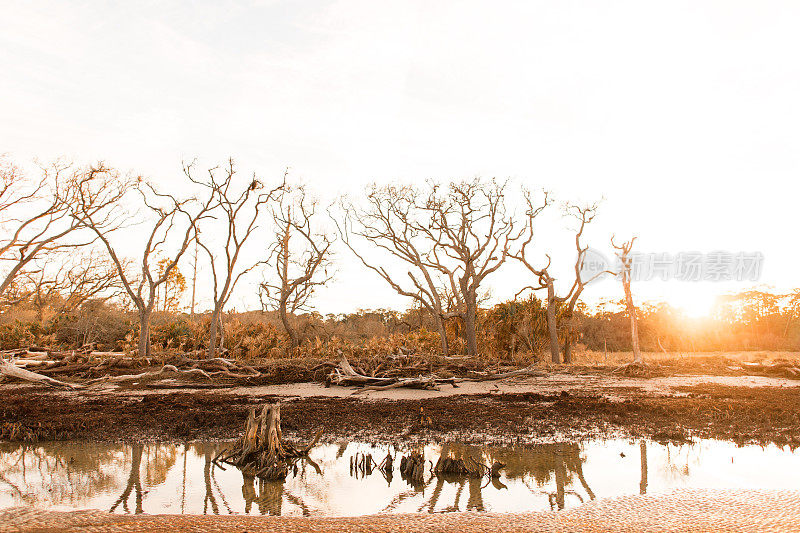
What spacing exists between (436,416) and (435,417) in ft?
0.42

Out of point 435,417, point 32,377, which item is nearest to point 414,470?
point 435,417

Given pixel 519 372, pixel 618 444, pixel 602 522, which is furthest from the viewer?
pixel 519 372

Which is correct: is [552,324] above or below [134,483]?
above

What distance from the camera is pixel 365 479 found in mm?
7137

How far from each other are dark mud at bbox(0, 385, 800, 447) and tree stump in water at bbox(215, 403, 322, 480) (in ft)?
6.09

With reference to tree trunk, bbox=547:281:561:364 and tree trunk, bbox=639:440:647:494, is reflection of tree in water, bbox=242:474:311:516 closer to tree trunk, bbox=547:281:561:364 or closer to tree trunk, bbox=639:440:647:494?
tree trunk, bbox=639:440:647:494

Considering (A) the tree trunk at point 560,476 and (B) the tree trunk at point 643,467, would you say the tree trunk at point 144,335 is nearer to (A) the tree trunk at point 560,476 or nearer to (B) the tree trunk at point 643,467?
(A) the tree trunk at point 560,476

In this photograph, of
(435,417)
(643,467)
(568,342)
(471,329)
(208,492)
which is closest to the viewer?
(208,492)

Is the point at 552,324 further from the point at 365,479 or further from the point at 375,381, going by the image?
the point at 365,479

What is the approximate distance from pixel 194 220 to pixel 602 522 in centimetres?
2680

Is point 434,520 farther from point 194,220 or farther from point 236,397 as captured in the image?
point 194,220

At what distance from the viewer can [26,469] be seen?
766cm

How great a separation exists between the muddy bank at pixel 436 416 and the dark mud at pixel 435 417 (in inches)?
0.8

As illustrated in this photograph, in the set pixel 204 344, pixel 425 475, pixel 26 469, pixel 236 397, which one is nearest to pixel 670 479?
pixel 425 475
